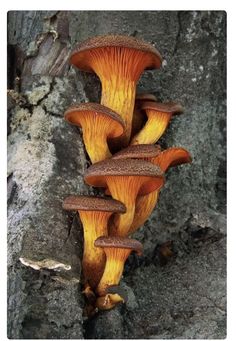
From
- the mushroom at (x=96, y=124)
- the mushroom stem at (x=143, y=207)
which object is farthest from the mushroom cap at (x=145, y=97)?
the mushroom stem at (x=143, y=207)

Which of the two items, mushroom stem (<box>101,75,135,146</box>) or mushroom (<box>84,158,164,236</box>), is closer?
mushroom (<box>84,158,164,236</box>)

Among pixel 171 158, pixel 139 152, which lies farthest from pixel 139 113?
pixel 139 152

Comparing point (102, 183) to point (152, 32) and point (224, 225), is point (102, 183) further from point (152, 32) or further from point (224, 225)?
point (152, 32)

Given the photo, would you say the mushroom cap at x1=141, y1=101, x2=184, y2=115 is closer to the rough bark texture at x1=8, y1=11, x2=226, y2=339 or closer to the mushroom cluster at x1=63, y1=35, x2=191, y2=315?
the mushroom cluster at x1=63, y1=35, x2=191, y2=315

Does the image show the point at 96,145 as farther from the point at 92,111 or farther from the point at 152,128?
the point at 152,128

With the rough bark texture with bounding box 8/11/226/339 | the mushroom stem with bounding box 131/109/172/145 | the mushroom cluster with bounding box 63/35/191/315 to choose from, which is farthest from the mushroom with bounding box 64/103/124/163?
the mushroom stem with bounding box 131/109/172/145

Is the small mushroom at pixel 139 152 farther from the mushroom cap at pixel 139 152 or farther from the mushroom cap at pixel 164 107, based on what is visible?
the mushroom cap at pixel 164 107

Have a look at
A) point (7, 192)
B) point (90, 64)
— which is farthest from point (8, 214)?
point (90, 64)

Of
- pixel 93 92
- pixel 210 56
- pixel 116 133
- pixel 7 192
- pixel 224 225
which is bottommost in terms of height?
pixel 224 225
